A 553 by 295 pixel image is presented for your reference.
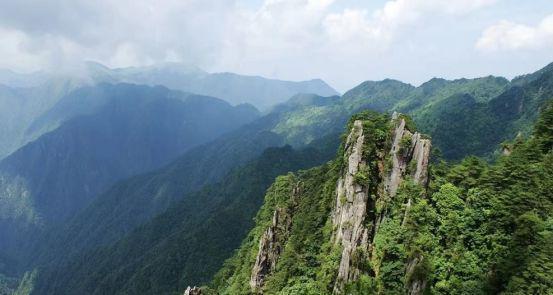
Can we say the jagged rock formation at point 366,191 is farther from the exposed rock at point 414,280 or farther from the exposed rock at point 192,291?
the exposed rock at point 192,291

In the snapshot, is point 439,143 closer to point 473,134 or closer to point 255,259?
point 473,134

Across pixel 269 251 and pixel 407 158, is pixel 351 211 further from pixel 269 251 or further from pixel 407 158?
pixel 269 251

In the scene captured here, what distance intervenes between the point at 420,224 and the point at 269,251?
111ft

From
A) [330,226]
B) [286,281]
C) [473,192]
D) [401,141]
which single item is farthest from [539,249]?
[286,281]

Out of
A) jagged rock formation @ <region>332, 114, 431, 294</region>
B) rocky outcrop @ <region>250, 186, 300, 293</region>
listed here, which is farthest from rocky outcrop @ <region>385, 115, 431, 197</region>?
rocky outcrop @ <region>250, 186, 300, 293</region>

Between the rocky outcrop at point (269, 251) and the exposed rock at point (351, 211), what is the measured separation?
61.0 ft

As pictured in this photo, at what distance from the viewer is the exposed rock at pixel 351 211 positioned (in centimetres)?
5322

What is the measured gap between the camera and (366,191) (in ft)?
186

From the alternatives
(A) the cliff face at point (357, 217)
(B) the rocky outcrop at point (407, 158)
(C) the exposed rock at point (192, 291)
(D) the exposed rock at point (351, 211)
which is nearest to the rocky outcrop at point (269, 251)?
(A) the cliff face at point (357, 217)

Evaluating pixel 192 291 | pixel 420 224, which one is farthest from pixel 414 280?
pixel 192 291

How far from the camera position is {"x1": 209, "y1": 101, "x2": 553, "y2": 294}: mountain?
42.8 metres

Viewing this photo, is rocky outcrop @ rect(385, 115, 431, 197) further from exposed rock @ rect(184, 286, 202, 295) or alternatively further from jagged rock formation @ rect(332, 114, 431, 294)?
exposed rock @ rect(184, 286, 202, 295)

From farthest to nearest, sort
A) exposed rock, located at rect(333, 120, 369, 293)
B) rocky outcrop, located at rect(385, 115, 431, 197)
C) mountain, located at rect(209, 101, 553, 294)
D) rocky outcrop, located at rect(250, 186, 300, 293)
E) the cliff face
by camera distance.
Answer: rocky outcrop, located at rect(250, 186, 300, 293)
exposed rock, located at rect(333, 120, 369, 293)
rocky outcrop, located at rect(385, 115, 431, 197)
the cliff face
mountain, located at rect(209, 101, 553, 294)

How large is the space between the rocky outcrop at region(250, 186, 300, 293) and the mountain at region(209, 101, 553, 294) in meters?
7.24
